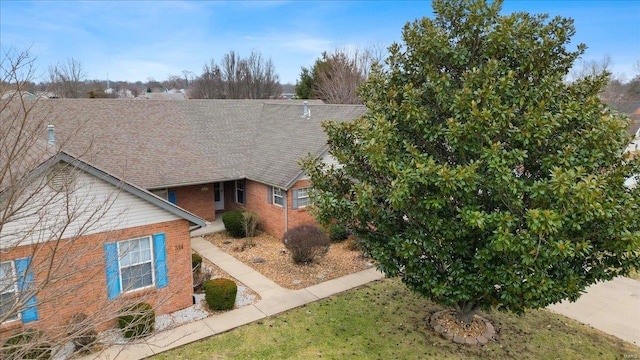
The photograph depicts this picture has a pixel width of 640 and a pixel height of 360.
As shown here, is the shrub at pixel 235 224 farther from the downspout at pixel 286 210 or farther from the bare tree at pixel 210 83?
the bare tree at pixel 210 83

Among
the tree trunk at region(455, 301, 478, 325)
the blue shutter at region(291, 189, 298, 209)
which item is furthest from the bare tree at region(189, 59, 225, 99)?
the tree trunk at region(455, 301, 478, 325)

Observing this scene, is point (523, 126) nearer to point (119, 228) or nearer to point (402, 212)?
point (402, 212)

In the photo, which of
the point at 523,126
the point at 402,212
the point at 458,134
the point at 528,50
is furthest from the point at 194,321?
the point at 528,50

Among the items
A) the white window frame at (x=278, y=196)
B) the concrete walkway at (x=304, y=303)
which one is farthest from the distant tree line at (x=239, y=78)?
the concrete walkway at (x=304, y=303)

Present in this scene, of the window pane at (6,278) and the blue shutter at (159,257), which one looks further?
the blue shutter at (159,257)

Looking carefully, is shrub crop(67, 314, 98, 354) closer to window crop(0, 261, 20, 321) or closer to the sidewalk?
window crop(0, 261, 20, 321)

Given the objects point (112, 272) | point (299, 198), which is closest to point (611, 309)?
point (299, 198)
